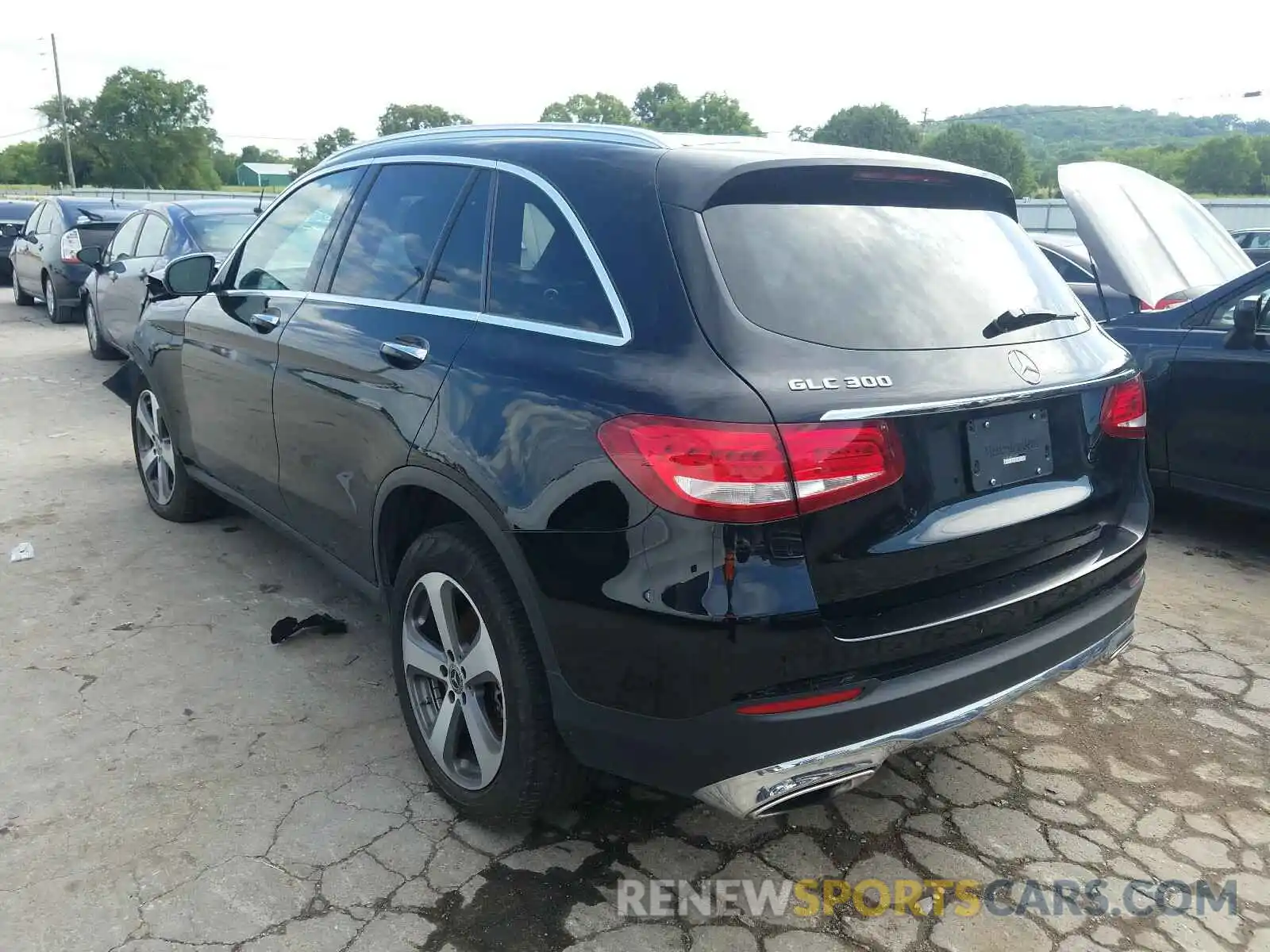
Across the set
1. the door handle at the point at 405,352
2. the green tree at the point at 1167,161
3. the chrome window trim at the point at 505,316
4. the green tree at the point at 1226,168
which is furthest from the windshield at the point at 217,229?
the green tree at the point at 1226,168

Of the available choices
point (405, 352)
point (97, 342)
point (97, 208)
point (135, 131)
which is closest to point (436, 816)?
point (405, 352)

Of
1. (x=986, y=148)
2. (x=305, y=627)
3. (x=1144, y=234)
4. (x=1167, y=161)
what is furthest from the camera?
(x=986, y=148)

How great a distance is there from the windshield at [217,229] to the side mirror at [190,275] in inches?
152

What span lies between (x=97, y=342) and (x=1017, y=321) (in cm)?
1012

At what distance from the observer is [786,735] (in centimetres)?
213

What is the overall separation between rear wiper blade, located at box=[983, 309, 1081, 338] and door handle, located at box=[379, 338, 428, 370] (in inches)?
58.8

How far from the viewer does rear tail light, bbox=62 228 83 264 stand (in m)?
12.3

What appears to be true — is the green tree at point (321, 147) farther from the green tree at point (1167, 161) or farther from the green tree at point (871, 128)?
the green tree at point (1167, 161)

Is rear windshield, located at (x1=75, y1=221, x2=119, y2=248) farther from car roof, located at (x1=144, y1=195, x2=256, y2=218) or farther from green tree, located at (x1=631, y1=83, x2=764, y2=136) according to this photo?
green tree, located at (x1=631, y1=83, x2=764, y2=136)

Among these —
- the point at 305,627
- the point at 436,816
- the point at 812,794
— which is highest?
the point at 812,794

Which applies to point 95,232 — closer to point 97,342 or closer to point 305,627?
point 97,342

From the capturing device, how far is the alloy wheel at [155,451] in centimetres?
515

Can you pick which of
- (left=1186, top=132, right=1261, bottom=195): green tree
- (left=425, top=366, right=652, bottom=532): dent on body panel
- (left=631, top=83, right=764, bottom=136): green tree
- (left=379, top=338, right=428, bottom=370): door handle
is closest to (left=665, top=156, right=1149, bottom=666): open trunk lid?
(left=425, top=366, right=652, bottom=532): dent on body panel

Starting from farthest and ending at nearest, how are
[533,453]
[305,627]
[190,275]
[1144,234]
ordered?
[1144,234]
[190,275]
[305,627]
[533,453]
